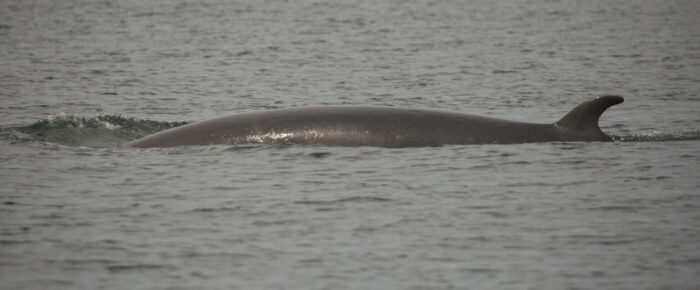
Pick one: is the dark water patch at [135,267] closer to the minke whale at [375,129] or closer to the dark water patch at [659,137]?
the minke whale at [375,129]

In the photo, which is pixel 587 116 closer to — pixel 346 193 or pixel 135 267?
pixel 346 193

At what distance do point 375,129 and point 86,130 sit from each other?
5.79 metres

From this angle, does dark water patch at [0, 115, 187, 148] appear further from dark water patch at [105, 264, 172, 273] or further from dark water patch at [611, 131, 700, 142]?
dark water patch at [611, 131, 700, 142]

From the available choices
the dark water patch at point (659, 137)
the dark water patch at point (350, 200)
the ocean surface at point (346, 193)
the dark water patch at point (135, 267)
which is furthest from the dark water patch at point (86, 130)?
the dark water patch at point (659, 137)

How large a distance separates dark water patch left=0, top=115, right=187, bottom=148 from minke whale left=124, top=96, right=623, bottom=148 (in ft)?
7.29

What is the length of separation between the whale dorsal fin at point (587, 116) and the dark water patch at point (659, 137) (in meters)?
1.56

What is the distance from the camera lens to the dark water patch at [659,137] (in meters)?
19.1

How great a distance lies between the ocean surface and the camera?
11297 millimetres

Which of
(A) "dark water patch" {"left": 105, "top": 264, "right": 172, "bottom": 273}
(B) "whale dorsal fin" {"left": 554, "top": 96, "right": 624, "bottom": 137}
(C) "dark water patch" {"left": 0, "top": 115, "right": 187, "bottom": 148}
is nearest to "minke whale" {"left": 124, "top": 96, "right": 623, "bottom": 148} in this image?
(B) "whale dorsal fin" {"left": 554, "top": 96, "right": 624, "bottom": 137}

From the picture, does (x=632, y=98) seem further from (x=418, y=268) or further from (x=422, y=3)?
(x=422, y=3)

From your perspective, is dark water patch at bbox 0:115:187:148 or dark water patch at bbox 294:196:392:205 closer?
dark water patch at bbox 294:196:392:205

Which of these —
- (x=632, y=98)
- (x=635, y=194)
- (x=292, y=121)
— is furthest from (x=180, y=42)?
(x=635, y=194)

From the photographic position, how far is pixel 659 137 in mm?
19359

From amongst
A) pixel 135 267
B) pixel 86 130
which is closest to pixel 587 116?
pixel 135 267
